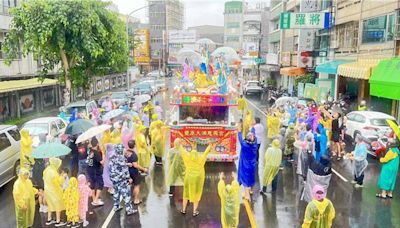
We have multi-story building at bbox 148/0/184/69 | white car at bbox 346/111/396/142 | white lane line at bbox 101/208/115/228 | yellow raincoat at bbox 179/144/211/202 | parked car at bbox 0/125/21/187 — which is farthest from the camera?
multi-story building at bbox 148/0/184/69

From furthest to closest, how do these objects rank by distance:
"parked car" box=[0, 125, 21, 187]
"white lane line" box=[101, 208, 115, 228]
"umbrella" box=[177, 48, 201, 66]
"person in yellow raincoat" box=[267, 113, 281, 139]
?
"person in yellow raincoat" box=[267, 113, 281, 139]
"umbrella" box=[177, 48, 201, 66]
"parked car" box=[0, 125, 21, 187]
"white lane line" box=[101, 208, 115, 228]

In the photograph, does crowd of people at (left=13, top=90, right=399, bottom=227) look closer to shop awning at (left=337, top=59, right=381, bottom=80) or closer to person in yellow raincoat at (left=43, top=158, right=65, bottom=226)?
person in yellow raincoat at (left=43, top=158, right=65, bottom=226)

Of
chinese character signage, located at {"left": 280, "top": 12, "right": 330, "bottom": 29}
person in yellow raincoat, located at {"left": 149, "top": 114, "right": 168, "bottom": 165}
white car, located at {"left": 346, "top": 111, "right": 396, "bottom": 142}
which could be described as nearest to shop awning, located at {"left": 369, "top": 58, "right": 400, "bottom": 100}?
white car, located at {"left": 346, "top": 111, "right": 396, "bottom": 142}

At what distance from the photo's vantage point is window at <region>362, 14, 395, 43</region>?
2003 cm

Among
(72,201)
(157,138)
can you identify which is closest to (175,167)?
(72,201)

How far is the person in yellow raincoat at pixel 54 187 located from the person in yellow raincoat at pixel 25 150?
2823 millimetres

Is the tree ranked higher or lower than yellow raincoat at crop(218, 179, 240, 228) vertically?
higher

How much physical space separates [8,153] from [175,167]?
4.93m

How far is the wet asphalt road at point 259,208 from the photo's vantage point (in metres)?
8.73

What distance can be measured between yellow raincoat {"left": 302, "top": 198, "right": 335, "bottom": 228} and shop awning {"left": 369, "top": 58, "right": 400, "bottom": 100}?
10.9m

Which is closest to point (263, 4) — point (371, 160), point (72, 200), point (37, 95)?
point (37, 95)

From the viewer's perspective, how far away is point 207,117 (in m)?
13.5

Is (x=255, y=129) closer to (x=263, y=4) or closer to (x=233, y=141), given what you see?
(x=233, y=141)

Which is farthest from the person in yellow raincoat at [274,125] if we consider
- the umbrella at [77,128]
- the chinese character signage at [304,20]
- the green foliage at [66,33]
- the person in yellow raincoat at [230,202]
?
the chinese character signage at [304,20]
